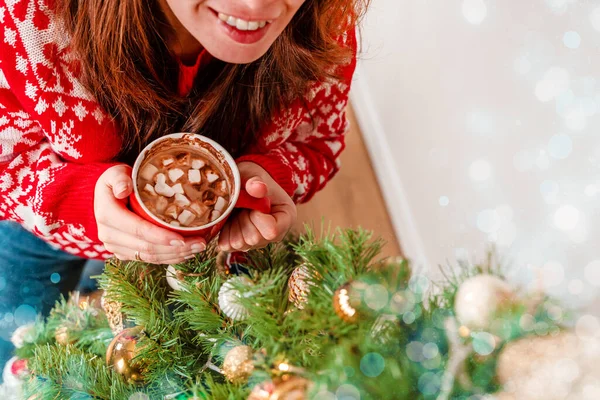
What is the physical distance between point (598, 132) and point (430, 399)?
1.90ft

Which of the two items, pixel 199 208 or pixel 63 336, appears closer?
pixel 199 208

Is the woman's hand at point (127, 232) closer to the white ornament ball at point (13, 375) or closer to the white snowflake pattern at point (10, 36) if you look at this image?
the white snowflake pattern at point (10, 36)

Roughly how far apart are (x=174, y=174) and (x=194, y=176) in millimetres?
23

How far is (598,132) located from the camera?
2.52 feet

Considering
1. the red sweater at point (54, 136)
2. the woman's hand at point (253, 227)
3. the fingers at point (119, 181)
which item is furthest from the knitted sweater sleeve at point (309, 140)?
the fingers at point (119, 181)

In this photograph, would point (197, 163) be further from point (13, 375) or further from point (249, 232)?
point (13, 375)

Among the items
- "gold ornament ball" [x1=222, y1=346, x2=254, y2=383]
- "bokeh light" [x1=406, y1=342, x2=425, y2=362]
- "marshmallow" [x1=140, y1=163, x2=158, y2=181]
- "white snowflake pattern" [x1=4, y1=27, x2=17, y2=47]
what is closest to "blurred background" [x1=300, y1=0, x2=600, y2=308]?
"bokeh light" [x1=406, y1=342, x2=425, y2=362]

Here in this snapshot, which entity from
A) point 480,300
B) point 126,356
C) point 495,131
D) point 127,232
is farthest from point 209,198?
point 495,131

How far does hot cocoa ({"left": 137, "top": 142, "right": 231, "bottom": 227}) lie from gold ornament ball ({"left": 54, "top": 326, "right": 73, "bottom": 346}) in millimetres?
318

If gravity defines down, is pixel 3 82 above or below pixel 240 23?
below

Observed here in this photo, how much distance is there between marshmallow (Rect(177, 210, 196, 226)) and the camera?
58 centimetres

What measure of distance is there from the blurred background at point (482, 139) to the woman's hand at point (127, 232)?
0.94 feet

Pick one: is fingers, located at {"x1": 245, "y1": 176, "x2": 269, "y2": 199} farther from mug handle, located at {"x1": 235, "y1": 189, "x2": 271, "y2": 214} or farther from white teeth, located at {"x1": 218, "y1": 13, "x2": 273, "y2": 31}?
white teeth, located at {"x1": 218, "y1": 13, "x2": 273, "y2": 31}

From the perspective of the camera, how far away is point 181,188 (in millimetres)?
589
